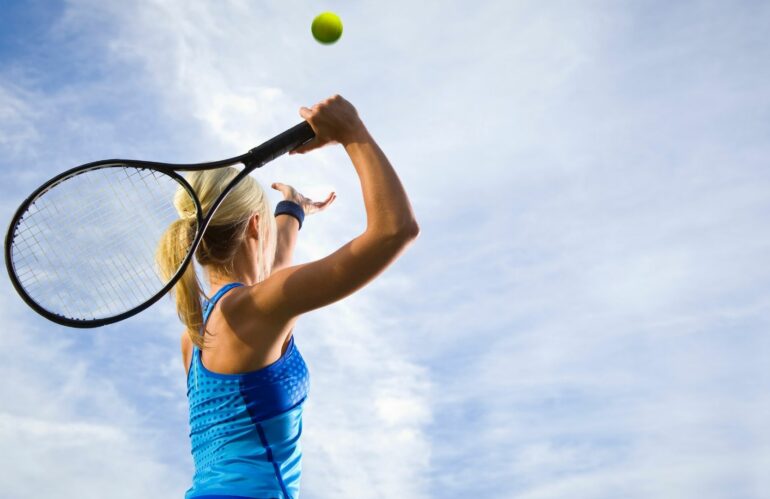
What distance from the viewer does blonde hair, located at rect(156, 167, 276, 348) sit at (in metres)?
3.76

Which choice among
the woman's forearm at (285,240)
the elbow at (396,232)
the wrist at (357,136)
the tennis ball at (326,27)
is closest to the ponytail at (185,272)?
the wrist at (357,136)

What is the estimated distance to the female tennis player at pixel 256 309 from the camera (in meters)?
3.13

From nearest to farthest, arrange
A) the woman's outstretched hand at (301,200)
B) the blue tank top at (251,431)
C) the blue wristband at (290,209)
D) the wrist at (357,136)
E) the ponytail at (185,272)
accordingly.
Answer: the blue tank top at (251,431)
the wrist at (357,136)
the ponytail at (185,272)
the blue wristband at (290,209)
the woman's outstretched hand at (301,200)

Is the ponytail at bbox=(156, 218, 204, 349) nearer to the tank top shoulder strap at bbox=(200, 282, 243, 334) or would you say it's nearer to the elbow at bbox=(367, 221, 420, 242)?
the tank top shoulder strap at bbox=(200, 282, 243, 334)

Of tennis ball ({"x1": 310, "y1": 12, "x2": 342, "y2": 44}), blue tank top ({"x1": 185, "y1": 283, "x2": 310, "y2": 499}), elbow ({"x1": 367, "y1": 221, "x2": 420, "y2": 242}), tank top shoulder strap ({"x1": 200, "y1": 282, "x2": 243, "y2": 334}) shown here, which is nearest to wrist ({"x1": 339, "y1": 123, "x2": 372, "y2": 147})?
elbow ({"x1": 367, "y1": 221, "x2": 420, "y2": 242})

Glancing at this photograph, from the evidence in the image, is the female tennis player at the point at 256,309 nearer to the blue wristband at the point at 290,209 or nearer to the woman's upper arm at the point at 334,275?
the woman's upper arm at the point at 334,275

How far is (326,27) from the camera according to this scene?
16.7 feet

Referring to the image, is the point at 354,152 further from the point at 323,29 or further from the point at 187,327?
the point at 323,29

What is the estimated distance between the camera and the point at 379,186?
3186 mm

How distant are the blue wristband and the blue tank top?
197cm

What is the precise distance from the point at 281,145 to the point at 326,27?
61.7 inches

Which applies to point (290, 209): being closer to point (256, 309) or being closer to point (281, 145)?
point (281, 145)

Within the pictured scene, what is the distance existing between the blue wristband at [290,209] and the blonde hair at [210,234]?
1.44 meters

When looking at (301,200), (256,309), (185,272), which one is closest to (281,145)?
(185,272)
